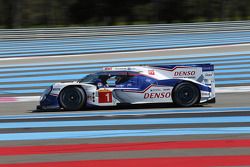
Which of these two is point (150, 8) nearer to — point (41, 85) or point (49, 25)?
point (49, 25)

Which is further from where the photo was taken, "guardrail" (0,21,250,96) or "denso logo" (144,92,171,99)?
"guardrail" (0,21,250,96)

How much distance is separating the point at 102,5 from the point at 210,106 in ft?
74.2

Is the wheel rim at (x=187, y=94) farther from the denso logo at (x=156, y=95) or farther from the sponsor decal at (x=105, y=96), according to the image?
the sponsor decal at (x=105, y=96)

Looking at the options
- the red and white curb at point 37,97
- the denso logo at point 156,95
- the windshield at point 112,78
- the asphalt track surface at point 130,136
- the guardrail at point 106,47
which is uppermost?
the guardrail at point 106,47

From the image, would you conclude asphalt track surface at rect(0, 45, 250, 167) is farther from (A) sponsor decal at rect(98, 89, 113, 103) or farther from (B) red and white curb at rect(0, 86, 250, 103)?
(B) red and white curb at rect(0, 86, 250, 103)

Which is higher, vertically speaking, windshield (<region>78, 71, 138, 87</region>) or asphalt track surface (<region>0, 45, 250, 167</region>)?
windshield (<region>78, 71, 138, 87</region>)

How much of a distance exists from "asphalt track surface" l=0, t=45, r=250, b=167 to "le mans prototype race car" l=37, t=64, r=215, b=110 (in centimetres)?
24

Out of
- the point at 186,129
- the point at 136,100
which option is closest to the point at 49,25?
the point at 136,100

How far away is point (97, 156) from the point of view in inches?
246

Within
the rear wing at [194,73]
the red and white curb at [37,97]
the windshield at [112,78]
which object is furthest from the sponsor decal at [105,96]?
the red and white curb at [37,97]

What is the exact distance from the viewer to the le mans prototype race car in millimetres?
10305

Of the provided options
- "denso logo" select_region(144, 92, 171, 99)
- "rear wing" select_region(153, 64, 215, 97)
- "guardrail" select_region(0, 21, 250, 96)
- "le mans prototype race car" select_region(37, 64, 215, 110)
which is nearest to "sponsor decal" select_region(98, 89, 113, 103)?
"le mans prototype race car" select_region(37, 64, 215, 110)

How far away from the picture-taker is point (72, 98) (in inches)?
413

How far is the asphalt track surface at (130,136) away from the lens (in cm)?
607
